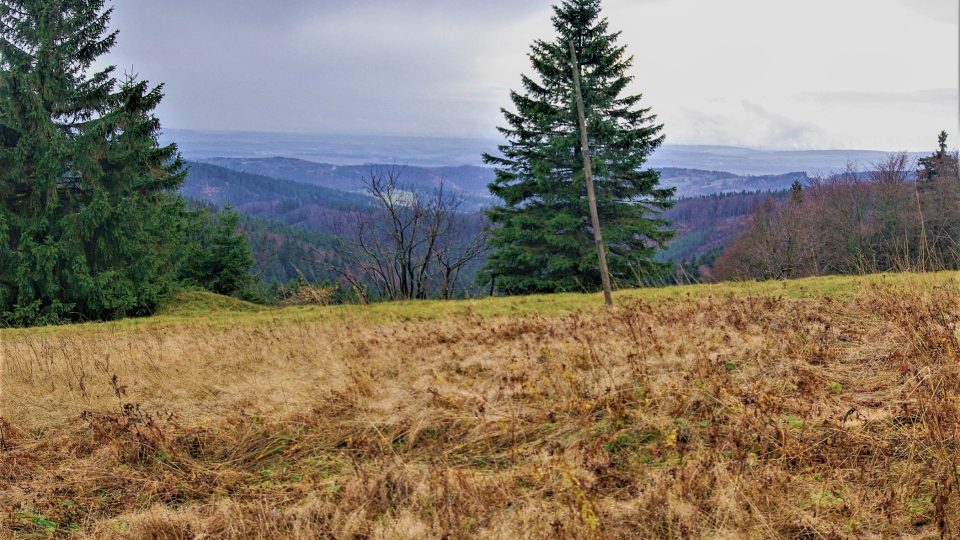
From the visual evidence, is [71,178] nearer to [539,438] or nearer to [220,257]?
[220,257]

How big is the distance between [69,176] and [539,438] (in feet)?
75.6

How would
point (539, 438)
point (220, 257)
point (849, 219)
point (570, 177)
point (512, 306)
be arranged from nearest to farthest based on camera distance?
point (539, 438), point (512, 306), point (570, 177), point (220, 257), point (849, 219)

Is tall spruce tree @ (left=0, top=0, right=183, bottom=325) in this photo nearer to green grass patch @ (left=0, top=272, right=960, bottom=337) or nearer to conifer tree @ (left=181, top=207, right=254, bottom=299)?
green grass patch @ (left=0, top=272, right=960, bottom=337)

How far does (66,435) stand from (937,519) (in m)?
6.75

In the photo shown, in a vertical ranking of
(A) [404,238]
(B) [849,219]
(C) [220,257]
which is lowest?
(C) [220,257]

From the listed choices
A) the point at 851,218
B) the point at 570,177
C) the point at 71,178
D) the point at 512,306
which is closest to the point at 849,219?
the point at 851,218

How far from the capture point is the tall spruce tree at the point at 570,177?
72.9 feet

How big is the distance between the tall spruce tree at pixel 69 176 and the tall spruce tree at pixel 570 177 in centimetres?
1412

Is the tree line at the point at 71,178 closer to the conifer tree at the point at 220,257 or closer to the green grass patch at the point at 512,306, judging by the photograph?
the green grass patch at the point at 512,306

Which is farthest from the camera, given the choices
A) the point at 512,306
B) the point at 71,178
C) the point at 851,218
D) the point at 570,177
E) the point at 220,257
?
the point at 851,218

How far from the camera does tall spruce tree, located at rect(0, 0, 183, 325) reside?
60.1ft

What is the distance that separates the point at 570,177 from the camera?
76.8 ft

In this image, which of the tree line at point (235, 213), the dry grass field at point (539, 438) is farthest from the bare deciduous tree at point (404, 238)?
the dry grass field at point (539, 438)

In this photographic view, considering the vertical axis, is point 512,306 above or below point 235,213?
below
